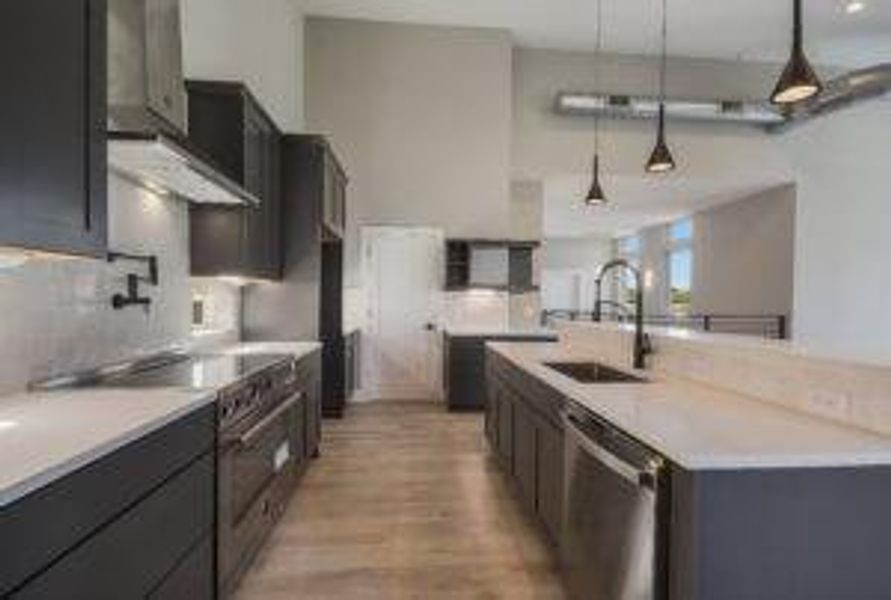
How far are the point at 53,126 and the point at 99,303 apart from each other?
1.36 m

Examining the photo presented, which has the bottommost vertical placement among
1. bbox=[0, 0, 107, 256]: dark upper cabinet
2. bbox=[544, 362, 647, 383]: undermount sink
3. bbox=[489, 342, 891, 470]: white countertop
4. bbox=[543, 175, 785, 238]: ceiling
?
bbox=[544, 362, 647, 383]: undermount sink

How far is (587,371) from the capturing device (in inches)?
148

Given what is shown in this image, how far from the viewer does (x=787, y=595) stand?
1551 millimetres

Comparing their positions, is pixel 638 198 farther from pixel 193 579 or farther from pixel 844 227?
pixel 193 579

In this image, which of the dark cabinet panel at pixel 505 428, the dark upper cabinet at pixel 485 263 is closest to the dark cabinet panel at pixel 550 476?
the dark cabinet panel at pixel 505 428

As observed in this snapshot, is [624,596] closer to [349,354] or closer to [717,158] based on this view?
[349,354]

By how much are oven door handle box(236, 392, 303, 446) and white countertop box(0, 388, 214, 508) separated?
49 centimetres

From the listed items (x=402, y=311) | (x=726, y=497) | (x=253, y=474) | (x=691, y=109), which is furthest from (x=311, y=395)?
(x=691, y=109)

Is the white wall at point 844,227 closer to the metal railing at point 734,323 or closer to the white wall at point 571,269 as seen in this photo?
the metal railing at point 734,323

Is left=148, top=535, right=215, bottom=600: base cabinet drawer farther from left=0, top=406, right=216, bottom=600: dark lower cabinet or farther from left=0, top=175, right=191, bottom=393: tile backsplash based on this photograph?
left=0, top=175, right=191, bottom=393: tile backsplash

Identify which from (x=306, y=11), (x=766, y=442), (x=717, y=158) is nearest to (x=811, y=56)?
(x=717, y=158)

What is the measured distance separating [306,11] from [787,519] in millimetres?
7321

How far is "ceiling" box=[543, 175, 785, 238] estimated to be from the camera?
28.7 ft

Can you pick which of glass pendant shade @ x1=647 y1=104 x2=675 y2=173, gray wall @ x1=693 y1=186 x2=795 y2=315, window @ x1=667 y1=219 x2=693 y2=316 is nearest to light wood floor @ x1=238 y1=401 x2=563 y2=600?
glass pendant shade @ x1=647 y1=104 x2=675 y2=173
